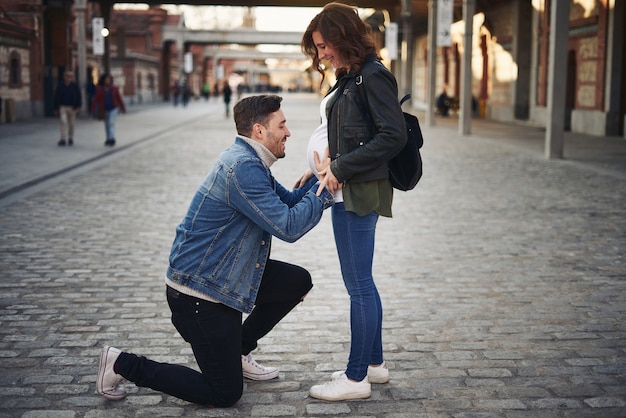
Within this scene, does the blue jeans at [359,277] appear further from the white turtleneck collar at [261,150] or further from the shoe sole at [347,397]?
the white turtleneck collar at [261,150]

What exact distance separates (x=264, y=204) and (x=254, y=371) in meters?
0.96

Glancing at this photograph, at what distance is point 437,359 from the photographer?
4414 mm

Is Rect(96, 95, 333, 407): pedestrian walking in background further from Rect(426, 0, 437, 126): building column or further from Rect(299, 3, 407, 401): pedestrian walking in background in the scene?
Rect(426, 0, 437, 126): building column

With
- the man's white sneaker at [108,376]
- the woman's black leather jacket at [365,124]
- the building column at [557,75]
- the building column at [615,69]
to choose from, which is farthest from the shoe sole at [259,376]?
the building column at [615,69]

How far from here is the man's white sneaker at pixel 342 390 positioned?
12.5 feet

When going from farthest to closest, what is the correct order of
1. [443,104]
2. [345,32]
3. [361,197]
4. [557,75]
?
[443,104]
[557,75]
[361,197]
[345,32]

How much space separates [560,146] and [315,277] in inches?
438

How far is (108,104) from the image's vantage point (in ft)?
62.5

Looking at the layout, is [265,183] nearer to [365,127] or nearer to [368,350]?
[365,127]

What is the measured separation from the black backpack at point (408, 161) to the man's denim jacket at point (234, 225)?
32cm

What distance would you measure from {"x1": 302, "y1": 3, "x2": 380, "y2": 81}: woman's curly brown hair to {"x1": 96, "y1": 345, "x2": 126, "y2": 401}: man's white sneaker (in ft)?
5.51

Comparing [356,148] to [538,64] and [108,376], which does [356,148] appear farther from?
[538,64]

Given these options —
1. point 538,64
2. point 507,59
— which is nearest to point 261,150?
point 538,64

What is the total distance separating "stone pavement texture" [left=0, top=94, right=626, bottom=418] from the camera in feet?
12.6
